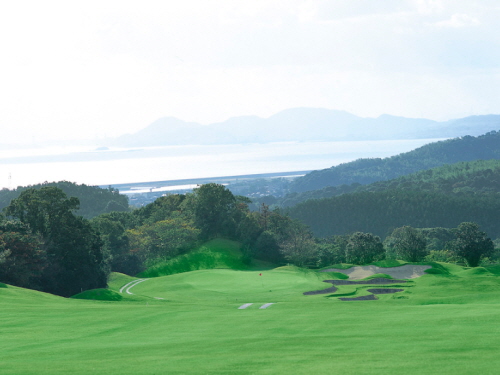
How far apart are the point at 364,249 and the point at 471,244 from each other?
12376 millimetres

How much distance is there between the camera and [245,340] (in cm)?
2030

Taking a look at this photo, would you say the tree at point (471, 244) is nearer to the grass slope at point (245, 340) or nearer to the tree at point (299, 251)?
the tree at point (299, 251)

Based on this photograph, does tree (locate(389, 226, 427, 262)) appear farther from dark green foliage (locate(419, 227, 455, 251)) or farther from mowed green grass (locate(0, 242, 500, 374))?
mowed green grass (locate(0, 242, 500, 374))

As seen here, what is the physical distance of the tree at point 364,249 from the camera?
68.8 metres

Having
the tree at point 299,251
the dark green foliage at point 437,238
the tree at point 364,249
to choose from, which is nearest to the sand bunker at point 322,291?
the tree at point 364,249

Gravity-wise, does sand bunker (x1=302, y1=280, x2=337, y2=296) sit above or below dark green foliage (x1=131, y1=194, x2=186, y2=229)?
below

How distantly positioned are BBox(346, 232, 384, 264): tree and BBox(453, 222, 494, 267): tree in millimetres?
9402

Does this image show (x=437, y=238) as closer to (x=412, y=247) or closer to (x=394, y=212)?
(x=412, y=247)

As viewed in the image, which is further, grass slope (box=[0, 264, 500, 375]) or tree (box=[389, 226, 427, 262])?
tree (box=[389, 226, 427, 262])

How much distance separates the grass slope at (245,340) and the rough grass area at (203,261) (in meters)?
41.2

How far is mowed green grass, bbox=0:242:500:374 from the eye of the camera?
54.0ft

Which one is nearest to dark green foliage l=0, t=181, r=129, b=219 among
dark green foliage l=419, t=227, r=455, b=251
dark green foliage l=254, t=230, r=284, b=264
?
dark green foliage l=419, t=227, r=455, b=251

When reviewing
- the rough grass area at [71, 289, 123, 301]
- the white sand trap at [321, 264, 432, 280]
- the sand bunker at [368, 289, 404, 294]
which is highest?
the rough grass area at [71, 289, 123, 301]

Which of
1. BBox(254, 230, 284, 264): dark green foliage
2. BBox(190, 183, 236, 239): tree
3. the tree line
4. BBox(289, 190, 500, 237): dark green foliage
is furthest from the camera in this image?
BBox(289, 190, 500, 237): dark green foliage
